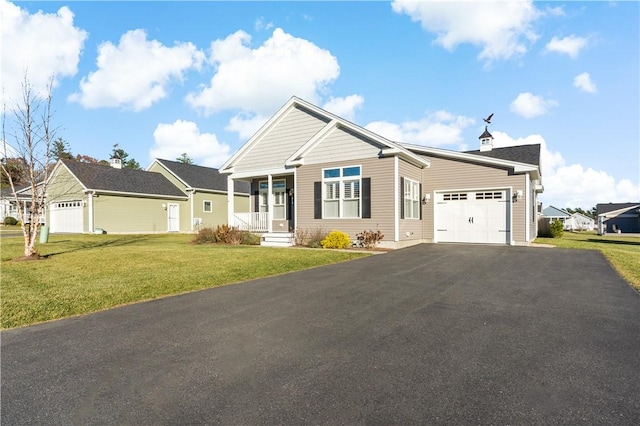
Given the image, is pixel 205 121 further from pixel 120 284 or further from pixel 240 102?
pixel 120 284

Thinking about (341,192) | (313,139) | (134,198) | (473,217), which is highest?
(313,139)

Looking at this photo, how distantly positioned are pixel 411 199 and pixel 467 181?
292cm

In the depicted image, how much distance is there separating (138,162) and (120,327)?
2666 inches

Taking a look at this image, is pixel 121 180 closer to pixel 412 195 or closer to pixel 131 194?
pixel 131 194

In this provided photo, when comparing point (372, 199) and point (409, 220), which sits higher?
point (372, 199)

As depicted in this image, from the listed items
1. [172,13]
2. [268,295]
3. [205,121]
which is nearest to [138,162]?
[205,121]

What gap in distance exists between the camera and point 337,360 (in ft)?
11.1

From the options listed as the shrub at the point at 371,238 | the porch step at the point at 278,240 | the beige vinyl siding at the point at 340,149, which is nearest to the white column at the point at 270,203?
the porch step at the point at 278,240

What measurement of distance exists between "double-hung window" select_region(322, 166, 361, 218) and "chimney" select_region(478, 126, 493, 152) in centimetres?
893

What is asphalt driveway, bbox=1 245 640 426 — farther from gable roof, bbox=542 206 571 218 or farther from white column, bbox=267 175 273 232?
gable roof, bbox=542 206 571 218

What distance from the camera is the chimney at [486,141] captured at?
18966 mm

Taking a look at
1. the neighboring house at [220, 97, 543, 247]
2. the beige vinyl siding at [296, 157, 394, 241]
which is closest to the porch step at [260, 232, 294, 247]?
the neighboring house at [220, 97, 543, 247]

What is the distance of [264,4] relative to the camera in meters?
13.0

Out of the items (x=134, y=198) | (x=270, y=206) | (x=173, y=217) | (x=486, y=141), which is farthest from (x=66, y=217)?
(x=486, y=141)
